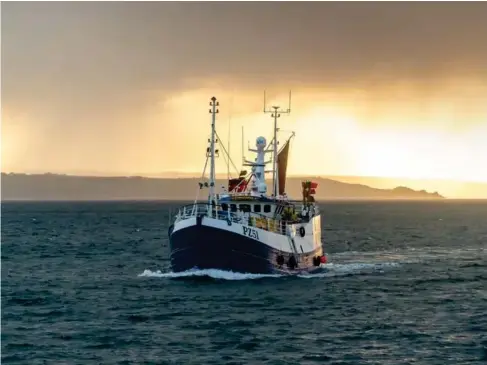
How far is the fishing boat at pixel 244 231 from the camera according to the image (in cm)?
6100

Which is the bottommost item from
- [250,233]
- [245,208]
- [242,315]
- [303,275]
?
[242,315]

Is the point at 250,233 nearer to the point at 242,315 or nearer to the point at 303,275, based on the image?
the point at 303,275

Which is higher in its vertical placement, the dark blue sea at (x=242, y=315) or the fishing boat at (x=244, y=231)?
the fishing boat at (x=244, y=231)

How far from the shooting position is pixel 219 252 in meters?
61.6

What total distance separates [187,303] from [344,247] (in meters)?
57.6

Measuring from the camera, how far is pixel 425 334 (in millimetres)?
45312

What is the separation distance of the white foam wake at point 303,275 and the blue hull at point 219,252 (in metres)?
0.32

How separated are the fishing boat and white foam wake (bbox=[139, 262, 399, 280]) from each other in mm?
369

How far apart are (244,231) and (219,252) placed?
2531 mm

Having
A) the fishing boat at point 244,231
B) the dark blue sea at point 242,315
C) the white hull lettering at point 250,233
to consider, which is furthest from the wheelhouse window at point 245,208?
the dark blue sea at point 242,315

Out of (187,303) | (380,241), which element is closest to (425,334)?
(187,303)

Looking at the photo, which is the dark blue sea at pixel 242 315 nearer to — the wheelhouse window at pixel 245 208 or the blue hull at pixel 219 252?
the blue hull at pixel 219 252

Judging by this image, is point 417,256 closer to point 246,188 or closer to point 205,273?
point 246,188

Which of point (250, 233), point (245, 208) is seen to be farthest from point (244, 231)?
point (245, 208)
